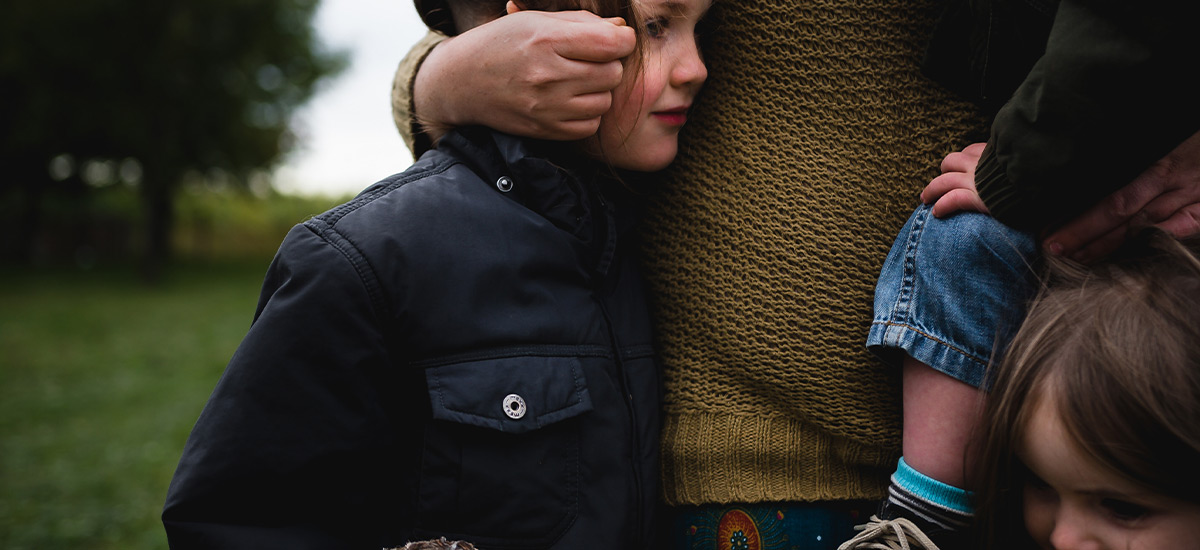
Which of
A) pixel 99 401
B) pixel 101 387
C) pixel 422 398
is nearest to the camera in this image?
pixel 422 398

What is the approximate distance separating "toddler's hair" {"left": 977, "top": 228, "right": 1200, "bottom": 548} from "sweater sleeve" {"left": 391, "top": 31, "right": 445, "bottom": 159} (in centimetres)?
123

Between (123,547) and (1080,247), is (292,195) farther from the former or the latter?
(1080,247)

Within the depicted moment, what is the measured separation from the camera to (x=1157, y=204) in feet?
4.07

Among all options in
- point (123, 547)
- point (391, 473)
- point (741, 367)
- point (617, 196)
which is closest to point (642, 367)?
point (741, 367)

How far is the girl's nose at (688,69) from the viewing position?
63.0 inches

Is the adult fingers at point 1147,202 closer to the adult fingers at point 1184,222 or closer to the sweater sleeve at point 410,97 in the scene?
the adult fingers at point 1184,222

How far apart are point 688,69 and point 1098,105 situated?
2.35 ft

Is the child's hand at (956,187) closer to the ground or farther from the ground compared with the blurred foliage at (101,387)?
farther from the ground

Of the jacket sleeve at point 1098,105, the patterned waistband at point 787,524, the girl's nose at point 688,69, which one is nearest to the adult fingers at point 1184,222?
the jacket sleeve at point 1098,105

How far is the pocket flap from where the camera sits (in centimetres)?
140

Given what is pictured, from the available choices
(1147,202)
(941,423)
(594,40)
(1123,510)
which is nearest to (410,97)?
(594,40)

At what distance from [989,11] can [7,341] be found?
12231 mm

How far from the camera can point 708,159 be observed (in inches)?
65.8

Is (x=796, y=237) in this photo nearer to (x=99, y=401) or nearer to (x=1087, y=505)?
(x=1087, y=505)
